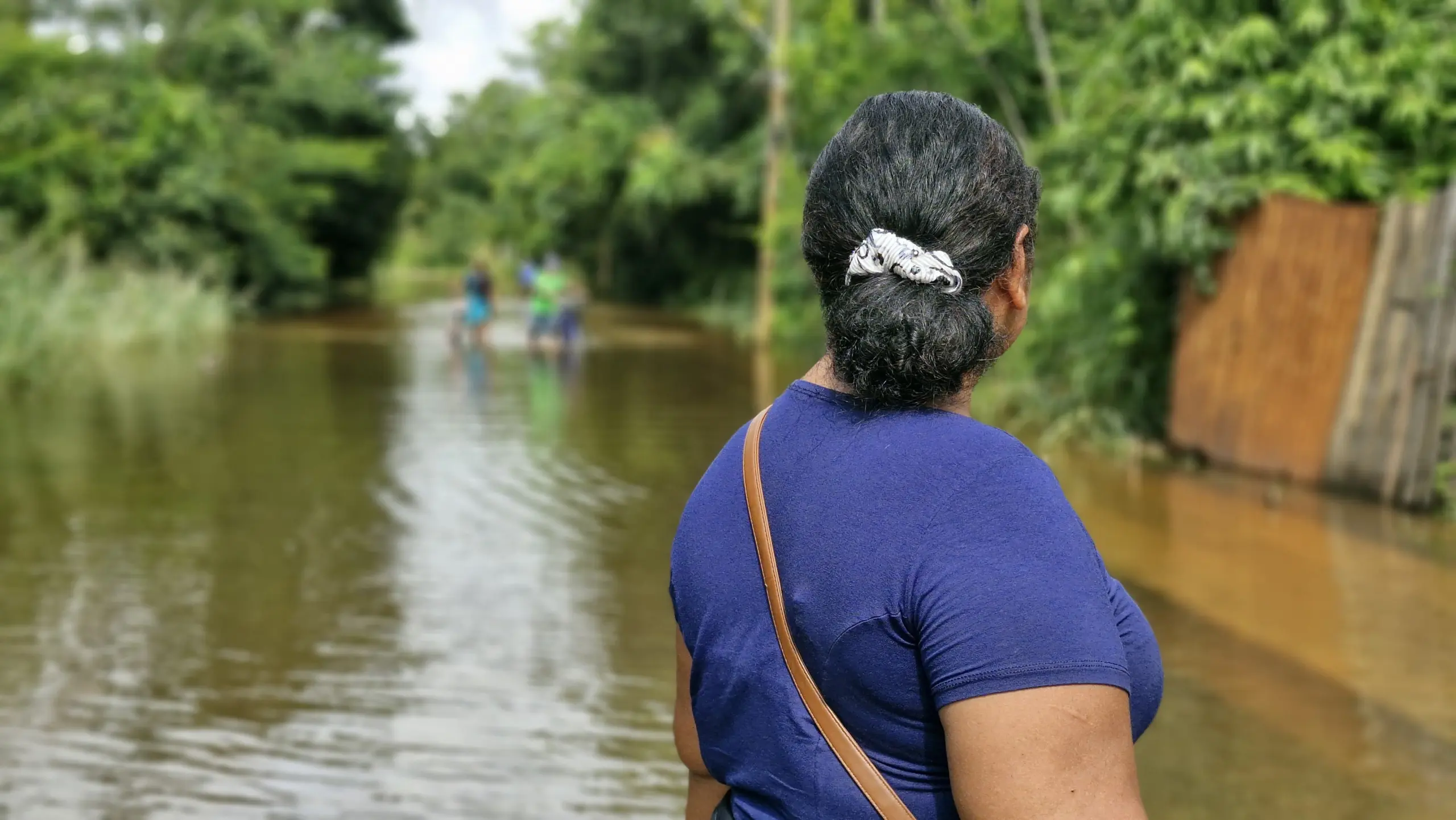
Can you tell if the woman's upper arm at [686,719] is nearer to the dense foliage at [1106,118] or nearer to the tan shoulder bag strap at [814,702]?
the tan shoulder bag strap at [814,702]

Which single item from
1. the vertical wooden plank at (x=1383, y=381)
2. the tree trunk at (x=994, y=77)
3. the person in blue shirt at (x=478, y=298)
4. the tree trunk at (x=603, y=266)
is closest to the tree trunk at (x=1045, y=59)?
the tree trunk at (x=994, y=77)

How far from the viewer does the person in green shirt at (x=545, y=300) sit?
25.0m

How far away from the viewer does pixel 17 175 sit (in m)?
25.2

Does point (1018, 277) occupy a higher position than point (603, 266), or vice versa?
point (1018, 277)

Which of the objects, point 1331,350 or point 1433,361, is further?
point 1331,350

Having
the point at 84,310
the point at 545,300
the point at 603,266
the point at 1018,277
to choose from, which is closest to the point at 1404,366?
the point at 1018,277

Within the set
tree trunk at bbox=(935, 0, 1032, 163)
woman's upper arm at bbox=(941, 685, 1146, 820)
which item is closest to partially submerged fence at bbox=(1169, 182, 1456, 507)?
tree trunk at bbox=(935, 0, 1032, 163)

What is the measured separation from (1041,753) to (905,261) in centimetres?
56

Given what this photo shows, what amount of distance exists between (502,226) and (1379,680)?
52.1 metres

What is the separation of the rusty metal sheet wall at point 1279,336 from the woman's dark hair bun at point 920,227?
9.09 m

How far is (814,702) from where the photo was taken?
1772 mm

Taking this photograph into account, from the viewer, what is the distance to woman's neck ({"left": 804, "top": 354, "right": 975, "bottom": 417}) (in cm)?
186

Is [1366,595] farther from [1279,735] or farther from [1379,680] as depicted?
[1279,735]

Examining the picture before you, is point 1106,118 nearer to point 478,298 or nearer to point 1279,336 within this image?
point 1279,336
